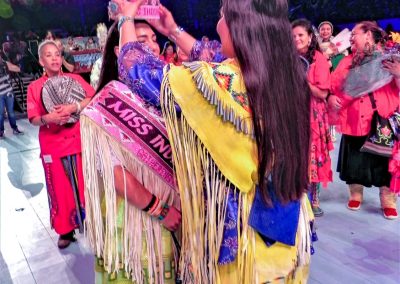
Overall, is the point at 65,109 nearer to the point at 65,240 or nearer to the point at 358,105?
the point at 65,240

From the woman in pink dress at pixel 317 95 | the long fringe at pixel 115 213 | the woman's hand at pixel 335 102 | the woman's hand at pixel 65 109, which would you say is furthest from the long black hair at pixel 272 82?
the woman's hand at pixel 335 102

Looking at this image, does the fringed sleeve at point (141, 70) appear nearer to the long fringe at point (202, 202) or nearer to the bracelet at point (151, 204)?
the long fringe at point (202, 202)

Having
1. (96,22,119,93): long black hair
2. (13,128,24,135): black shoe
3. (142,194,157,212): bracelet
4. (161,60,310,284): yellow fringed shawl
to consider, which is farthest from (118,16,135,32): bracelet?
(13,128,24,135): black shoe

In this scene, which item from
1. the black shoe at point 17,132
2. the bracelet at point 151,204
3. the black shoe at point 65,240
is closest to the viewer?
the bracelet at point 151,204

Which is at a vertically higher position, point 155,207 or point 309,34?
point 309,34

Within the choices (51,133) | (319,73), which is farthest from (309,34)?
(51,133)

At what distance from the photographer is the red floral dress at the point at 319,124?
276 cm

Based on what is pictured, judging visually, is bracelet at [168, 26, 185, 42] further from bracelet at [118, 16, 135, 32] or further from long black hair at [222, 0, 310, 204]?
long black hair at [222, 0, 310, 204]

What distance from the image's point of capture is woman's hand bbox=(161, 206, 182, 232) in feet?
3.85

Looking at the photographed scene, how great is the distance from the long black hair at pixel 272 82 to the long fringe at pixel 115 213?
38cm

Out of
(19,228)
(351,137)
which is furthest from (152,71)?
(19,228)

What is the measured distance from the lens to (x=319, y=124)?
2.81 m

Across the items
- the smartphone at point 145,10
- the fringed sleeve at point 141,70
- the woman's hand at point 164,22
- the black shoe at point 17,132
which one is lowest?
the black shoe at point 17,132

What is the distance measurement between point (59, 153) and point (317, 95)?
5.99ft
